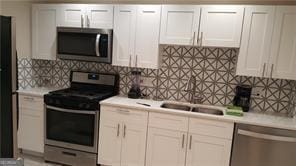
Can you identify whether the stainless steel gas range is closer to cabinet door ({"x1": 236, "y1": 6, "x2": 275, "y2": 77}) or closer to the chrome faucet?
the chrome faucet

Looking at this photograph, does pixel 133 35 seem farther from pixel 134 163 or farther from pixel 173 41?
pixel 134 163

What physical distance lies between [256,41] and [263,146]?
44.3 inches

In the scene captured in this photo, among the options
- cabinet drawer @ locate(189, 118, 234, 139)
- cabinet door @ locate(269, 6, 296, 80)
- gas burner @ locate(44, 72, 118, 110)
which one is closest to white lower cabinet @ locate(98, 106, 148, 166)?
gas burner @ locate(44, 72, 118, 110)

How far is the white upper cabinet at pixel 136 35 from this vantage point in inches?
117

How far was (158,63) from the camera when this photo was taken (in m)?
3.04

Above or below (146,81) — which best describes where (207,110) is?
below

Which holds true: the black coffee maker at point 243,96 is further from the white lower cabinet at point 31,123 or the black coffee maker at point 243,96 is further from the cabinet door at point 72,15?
the white lower cabinet at point 31,123

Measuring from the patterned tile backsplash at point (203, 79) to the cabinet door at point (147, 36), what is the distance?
0.87 feet

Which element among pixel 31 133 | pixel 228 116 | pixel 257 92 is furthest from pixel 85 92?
pixel 257 92

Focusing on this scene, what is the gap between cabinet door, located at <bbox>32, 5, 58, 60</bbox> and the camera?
11.0 ft

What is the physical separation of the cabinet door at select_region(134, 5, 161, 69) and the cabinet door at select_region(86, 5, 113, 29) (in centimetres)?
39

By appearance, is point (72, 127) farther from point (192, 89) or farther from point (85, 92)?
point (192, 89)

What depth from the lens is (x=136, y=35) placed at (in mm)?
3043

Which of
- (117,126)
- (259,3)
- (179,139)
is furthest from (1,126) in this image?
(259,3)
